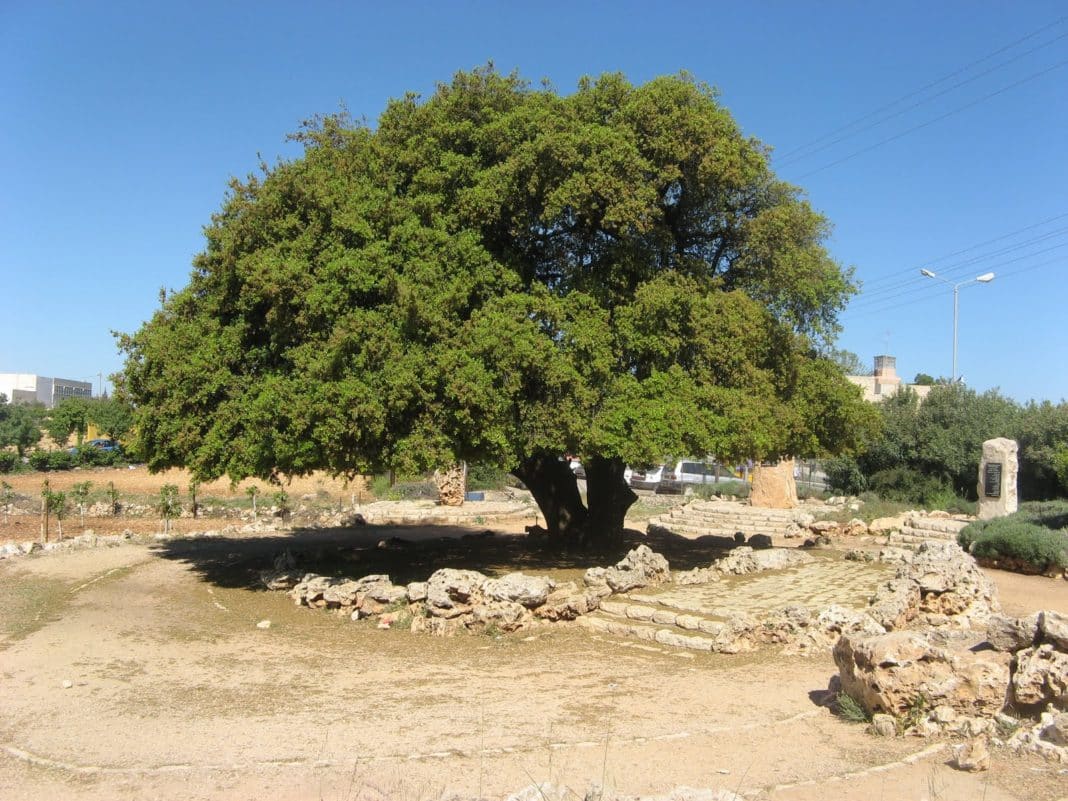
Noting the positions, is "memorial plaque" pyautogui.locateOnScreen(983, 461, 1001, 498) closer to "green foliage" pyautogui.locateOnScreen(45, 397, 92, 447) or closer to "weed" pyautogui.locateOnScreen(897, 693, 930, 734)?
"weed" pyautogui.locateOnScreen(897, 693, 930, 734)

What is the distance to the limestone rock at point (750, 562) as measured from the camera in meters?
16.1

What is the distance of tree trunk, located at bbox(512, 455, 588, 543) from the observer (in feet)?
61.1

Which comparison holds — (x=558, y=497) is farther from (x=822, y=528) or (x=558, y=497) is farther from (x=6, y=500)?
(x=6, y=500)

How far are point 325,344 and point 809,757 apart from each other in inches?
378

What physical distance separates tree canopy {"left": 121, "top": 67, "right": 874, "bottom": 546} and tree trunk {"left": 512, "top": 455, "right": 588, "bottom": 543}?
3.51 m

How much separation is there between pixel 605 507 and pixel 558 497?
1.06 m

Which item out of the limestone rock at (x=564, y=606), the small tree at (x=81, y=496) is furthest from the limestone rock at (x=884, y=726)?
the small tree at (x=81, y=496)

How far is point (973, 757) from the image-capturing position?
6.03 metres

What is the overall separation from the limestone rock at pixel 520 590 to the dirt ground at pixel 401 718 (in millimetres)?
455

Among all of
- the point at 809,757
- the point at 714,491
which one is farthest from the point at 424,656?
the point at 714,491

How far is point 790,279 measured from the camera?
52.1ft

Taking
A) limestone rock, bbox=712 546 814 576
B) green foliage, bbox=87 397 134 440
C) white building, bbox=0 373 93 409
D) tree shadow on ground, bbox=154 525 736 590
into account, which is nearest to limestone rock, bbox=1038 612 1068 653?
limestone rock, bbox=712 546 814 576

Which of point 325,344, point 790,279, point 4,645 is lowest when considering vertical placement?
point 4,645

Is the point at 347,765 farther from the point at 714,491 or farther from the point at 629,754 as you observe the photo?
the point at 714,491
